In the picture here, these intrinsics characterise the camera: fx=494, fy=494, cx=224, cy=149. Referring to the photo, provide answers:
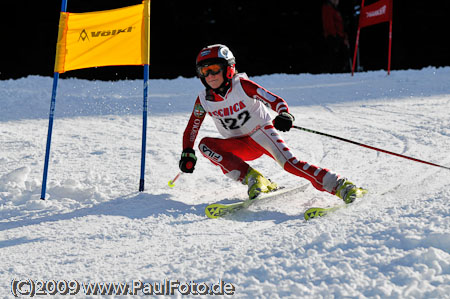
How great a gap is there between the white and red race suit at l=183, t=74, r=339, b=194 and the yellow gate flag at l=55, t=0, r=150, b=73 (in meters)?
0.76

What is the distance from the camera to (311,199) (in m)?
3.89

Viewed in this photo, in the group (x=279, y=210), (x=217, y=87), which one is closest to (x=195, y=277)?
(x=279, y=210)

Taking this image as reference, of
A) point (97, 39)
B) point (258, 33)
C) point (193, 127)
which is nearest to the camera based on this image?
point (97, 39)

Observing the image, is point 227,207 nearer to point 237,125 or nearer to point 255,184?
point 255,184

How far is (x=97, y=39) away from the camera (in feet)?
13.1

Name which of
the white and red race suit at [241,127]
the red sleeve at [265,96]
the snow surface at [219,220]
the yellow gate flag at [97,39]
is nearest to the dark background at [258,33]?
the snow surface at [219,220]

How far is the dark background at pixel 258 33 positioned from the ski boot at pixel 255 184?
11.9 metres

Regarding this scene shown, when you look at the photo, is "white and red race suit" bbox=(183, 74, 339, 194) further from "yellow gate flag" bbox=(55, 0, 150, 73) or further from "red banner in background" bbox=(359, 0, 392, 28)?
"red banner in background" bbox=(359, 0, 392, 28)

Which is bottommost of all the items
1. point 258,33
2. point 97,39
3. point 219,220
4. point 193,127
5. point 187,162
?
point 219,220

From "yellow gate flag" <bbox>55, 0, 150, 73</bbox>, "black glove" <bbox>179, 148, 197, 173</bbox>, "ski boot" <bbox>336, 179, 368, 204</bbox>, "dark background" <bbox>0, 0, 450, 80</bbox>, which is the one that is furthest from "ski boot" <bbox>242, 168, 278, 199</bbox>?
"dark background" <bbox>0, 0, 450, 80</bbox>

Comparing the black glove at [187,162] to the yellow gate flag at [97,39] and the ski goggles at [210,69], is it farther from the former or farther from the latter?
the yellow gate flag at [97,39]

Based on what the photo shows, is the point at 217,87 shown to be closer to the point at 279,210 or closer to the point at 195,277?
the point at 279,210

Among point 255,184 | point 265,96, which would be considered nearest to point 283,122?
point 265,96

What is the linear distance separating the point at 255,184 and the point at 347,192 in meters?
0.70
